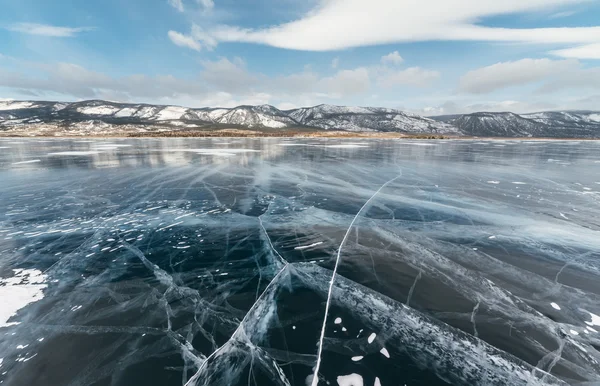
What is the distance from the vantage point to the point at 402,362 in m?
3.28

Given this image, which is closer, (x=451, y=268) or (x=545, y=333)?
(x=545, y=333)

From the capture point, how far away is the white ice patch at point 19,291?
4.05 m

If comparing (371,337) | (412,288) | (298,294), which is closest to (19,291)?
(298,294)

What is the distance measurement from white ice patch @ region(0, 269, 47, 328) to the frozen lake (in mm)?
29

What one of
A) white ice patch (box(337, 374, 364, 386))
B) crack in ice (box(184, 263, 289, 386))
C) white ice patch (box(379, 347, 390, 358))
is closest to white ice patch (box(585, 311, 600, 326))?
white ice patch (box(379, 347, 390, 358))

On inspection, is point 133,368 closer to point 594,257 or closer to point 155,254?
point 155,254

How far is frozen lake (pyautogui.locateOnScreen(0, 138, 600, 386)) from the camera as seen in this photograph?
126 inches

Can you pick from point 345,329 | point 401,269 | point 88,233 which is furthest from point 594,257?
point 88,233

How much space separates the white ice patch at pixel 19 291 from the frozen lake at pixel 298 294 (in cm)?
→ 3

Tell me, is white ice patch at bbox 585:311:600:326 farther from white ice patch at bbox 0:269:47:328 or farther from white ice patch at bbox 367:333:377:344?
white ice patch at bbox 0:269:47:328

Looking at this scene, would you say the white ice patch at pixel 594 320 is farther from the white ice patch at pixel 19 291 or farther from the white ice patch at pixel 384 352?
the white ice patch at pixel 19 291

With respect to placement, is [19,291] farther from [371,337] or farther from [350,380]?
[371,337]

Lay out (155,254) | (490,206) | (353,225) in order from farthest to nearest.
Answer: (490,206) < (353,225) < (155,254)

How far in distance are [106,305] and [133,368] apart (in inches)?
61.7
